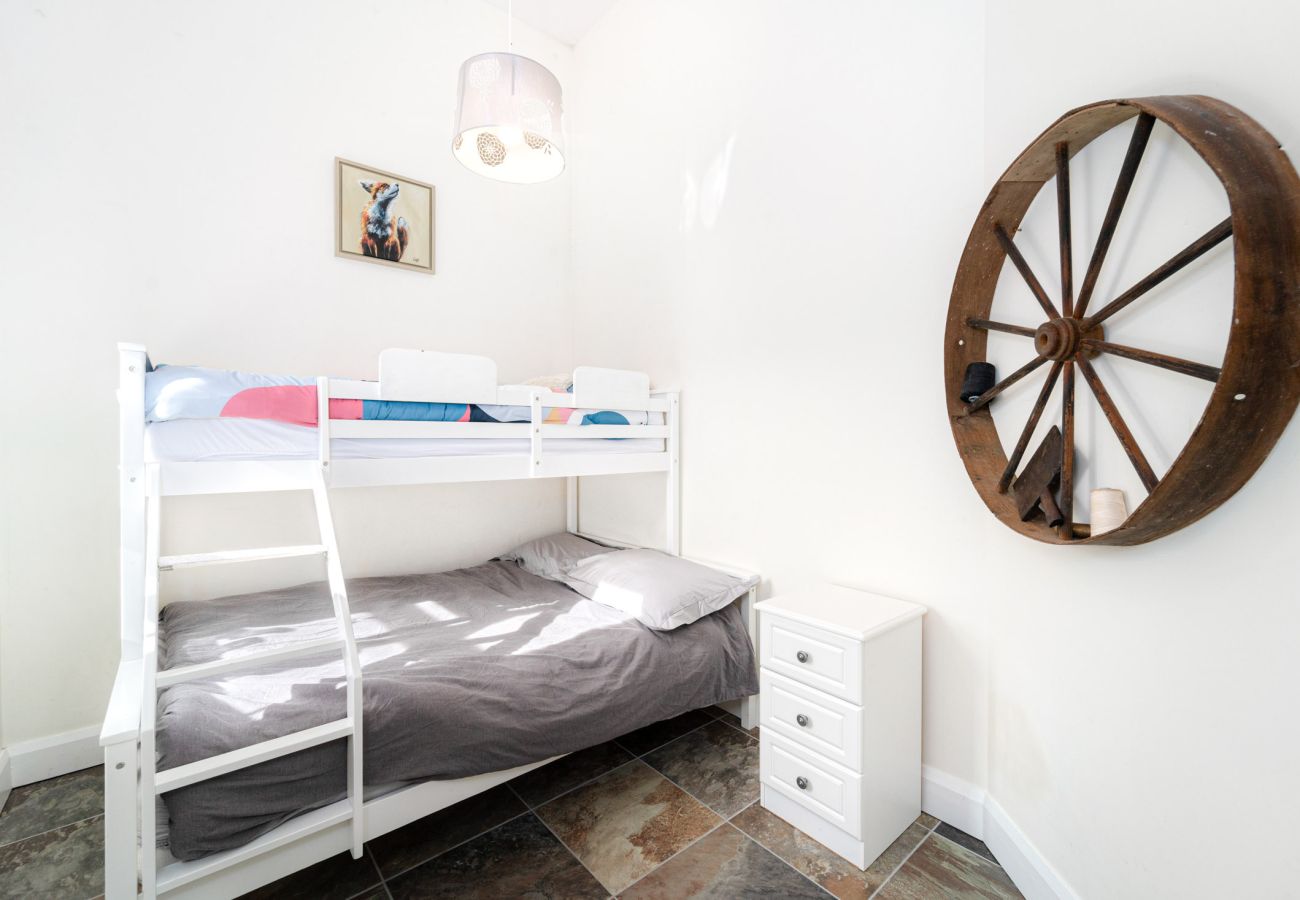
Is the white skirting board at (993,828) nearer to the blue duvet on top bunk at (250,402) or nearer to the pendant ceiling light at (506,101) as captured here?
the blue duvet on top bunk at (250,402)

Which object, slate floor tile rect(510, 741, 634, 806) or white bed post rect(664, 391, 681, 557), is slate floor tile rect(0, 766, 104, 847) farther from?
white bed post rect(664, 391, 681, 557)

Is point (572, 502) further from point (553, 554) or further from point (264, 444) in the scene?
point (264, 444)

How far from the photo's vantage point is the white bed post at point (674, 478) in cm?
271

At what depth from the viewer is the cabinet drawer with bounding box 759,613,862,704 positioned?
1.61 meters

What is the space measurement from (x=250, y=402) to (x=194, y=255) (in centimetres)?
123

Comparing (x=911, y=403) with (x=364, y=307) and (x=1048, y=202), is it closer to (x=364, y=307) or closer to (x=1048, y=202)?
(x=1048, y=202)

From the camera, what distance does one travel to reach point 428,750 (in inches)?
57.6

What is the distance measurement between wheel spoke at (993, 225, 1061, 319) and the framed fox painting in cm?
256

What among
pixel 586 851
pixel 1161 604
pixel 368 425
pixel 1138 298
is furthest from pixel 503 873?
pixel 1138 298

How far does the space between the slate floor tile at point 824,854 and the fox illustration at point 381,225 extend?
2873 mm

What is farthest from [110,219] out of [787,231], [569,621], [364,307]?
[787,231]

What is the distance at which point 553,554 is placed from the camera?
2844mm

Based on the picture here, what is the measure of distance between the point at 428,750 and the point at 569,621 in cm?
71

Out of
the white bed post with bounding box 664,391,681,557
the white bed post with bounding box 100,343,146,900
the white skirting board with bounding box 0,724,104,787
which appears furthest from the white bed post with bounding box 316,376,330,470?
the white bed post with bounding box 664,391,681,557
